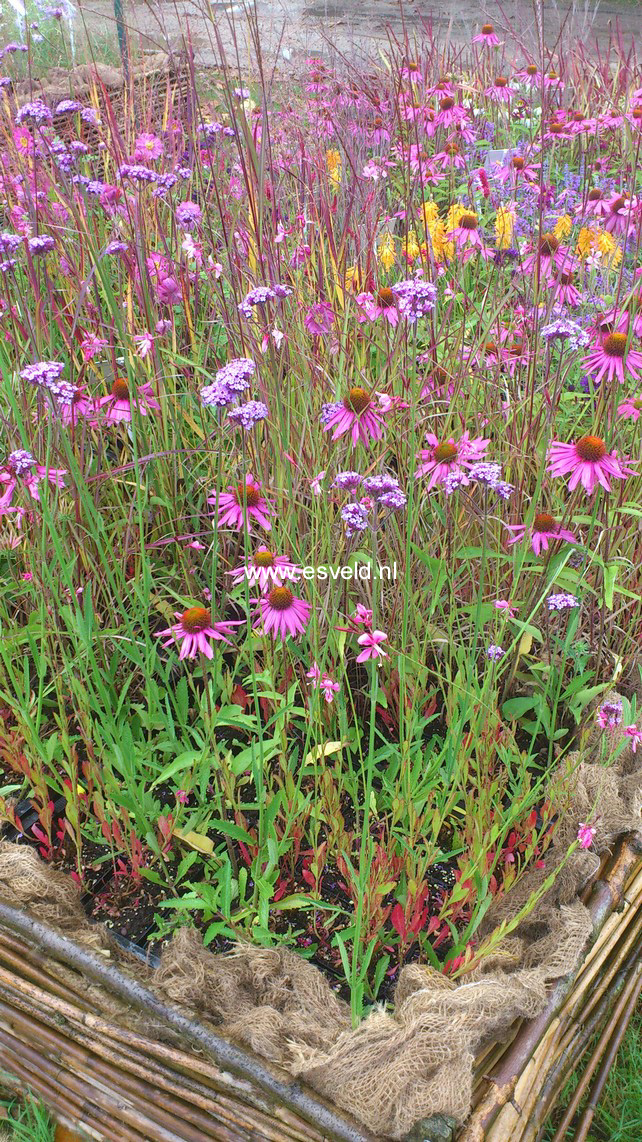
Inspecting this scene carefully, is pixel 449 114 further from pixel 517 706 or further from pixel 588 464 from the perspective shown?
pixel 517 706

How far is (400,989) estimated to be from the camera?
113 cm

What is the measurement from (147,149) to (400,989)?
5.83ft

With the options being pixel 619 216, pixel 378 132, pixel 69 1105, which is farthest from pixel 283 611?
pixel 378 132

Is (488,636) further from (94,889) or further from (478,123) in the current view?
(478,123)

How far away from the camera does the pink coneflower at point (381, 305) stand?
1.58 metres

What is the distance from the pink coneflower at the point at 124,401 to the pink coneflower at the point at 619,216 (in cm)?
91

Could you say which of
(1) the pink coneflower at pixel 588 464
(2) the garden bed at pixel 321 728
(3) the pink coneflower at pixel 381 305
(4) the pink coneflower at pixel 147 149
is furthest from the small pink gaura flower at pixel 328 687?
(4) the pink coneflower at pixel 147 149

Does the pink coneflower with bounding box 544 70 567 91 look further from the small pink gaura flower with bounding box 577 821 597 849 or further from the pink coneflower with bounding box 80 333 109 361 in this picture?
the small pink gaura flower with bounding box 577 821 597 849

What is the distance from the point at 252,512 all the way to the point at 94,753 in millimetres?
462

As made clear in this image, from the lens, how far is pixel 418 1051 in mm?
1016

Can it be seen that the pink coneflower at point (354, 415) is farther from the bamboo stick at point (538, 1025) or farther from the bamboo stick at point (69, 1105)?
the bamboo stick at point (69, 1105)

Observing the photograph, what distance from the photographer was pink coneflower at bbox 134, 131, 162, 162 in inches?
79.7

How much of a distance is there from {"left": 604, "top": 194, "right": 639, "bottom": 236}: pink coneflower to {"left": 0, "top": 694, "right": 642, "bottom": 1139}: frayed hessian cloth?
3.19ft

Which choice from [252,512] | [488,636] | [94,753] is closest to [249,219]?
[252,512]
